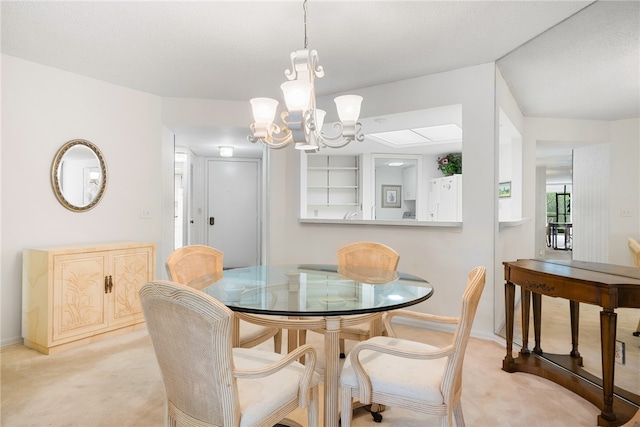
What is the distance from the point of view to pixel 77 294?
9.44 feet

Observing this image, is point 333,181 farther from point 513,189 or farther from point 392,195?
point 513,189

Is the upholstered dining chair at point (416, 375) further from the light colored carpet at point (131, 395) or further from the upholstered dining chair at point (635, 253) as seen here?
the upholstered dining chair at point (635, 253)

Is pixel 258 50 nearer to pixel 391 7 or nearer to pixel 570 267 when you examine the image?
pixel 391 7

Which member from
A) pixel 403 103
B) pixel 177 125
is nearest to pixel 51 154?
pixel 177 125

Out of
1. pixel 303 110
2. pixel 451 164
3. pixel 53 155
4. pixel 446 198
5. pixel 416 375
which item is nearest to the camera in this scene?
pixel 416 375

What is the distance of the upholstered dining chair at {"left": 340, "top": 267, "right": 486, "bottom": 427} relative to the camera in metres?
1.33

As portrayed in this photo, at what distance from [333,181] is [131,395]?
197 inches

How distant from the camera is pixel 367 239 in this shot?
371cm

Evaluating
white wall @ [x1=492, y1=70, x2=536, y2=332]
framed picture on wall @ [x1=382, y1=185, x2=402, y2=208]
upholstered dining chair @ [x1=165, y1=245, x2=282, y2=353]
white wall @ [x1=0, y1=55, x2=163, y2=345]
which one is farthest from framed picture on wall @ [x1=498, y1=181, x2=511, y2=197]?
framed picture on wall @ [x1=382, y1=185, x2=402, y2=208]

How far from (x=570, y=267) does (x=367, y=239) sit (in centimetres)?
182

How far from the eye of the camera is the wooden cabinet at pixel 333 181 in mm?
6625

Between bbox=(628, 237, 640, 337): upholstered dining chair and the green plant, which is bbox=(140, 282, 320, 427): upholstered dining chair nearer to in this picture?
bbox=(628, 237, 640, 337): upholstered dining chair


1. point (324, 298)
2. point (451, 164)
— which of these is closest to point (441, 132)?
point (451, 164)

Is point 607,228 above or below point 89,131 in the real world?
below
